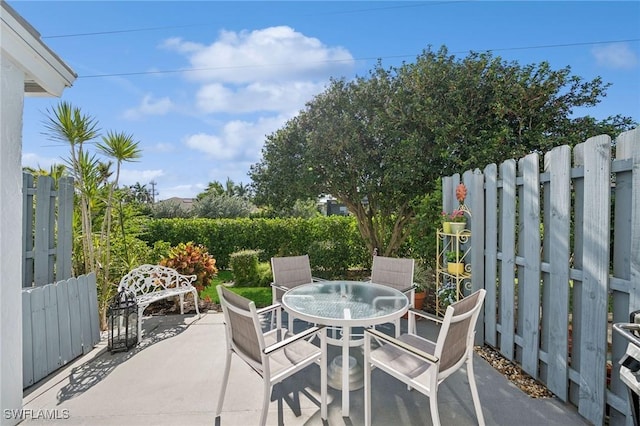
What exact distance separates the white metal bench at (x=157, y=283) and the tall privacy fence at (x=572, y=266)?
4.38 metres

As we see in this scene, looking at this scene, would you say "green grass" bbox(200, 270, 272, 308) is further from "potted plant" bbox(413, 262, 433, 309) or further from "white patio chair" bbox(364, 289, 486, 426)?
"white patio chair" bbox(364, 289, 486, 426)

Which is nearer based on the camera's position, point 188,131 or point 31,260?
point 31,260

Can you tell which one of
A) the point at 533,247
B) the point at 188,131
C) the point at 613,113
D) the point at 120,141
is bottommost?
the point at 533,247

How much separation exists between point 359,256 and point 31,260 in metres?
6.56

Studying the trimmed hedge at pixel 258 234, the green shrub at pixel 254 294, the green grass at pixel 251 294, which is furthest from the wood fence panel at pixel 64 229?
the trimmed hedge at pixel 258 234

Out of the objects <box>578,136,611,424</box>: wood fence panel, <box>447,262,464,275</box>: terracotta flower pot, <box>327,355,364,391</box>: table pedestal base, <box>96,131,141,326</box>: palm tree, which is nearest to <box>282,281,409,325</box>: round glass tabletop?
<box>327,355,364,391</box>: table pedestal base

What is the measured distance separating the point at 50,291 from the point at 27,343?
48 centimetres

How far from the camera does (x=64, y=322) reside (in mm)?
3029

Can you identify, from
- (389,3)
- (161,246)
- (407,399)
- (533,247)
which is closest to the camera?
(407,399)

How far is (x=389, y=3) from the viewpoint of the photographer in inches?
199

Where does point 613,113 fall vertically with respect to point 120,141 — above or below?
above

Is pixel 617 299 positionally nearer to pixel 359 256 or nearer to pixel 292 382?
pixel 292 382

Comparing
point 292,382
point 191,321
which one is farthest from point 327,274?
point 292,382

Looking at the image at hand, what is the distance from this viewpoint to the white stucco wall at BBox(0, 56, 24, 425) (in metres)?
2.13
